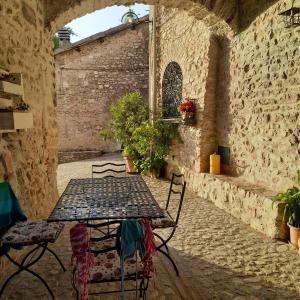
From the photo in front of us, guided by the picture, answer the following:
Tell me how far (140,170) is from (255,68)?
4.23 metres

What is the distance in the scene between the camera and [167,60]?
7480 millimetres

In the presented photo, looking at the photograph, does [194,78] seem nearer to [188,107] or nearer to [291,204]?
[188,107]

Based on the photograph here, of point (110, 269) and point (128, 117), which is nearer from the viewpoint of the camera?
point (110, 269)

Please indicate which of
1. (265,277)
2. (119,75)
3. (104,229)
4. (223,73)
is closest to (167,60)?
(223,73)

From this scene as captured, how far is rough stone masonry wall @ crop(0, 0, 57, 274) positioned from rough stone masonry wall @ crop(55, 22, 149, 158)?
6.81m

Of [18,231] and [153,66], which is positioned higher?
[153,66]

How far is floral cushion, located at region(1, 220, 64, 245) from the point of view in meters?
Answer: 2.33

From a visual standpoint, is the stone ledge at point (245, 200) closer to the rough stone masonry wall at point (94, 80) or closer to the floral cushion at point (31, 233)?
the floral cushion at point (31, 233)

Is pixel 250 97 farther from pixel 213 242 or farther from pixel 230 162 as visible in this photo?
pixel 213 242

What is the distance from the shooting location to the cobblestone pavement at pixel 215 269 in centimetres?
256

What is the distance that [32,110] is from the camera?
3604 mm

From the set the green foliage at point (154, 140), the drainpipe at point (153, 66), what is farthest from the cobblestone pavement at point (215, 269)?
the drainpipe at point (153, 66)

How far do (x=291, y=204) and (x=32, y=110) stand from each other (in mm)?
3097

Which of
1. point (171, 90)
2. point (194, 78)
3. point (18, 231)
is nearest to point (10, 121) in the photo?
point (18, 231)
